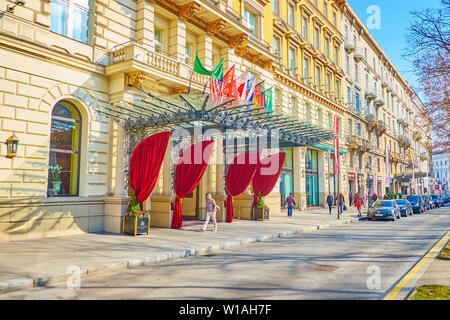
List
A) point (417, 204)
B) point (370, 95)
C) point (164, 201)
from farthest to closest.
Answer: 1. point (370, 95)
2. point (417, 204)
3. point (164, 201)

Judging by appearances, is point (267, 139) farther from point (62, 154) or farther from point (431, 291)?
point (431, 291)

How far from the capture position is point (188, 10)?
56.1 feet

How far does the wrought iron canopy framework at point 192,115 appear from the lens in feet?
40.3

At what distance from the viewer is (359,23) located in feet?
139

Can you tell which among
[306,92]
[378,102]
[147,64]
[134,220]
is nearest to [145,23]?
[147,64]

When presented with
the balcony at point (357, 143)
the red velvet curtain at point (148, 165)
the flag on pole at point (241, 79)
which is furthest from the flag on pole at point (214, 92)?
the balcony at point (357, 143)

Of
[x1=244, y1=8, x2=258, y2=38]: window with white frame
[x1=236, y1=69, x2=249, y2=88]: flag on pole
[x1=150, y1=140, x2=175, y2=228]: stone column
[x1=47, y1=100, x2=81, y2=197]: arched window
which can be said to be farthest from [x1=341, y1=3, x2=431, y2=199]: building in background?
[x1=47, y1=100, x2=81, y2=197]: arched window

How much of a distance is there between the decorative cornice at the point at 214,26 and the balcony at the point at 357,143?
2291cm

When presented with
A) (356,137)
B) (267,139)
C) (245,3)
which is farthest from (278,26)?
(356,137)

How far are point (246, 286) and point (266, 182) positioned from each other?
13868mm

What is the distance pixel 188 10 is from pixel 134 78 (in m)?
5.50

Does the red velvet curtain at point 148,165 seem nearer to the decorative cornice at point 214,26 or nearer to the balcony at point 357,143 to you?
the decorative cornice at point 214,26

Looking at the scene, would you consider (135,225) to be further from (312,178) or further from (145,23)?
(312,178)

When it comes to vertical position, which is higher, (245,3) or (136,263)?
(245,3)
